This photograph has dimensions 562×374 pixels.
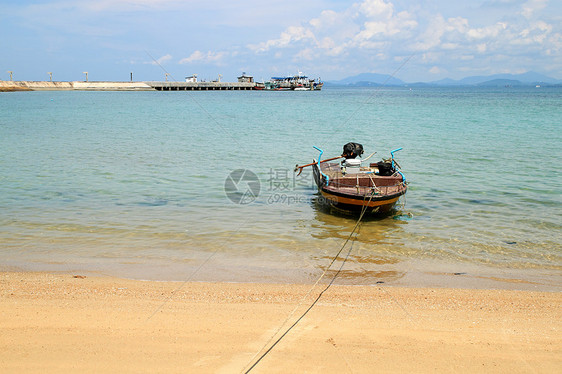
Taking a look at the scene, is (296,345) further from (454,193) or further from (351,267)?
(454,193)

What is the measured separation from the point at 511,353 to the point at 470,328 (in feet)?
1.94

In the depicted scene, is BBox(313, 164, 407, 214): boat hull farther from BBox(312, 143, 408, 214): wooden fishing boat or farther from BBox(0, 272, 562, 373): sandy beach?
BBox(0, 272, 562, 373): sandy beach

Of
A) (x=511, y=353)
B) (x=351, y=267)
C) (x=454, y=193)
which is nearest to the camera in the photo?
(x=511, y=353)

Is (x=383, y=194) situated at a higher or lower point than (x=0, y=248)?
higher

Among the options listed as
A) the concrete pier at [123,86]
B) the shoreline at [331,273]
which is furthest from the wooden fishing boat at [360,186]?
Result: the concrete pier at [123,86]

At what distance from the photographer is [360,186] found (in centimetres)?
1124

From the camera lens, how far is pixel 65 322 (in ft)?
16.7

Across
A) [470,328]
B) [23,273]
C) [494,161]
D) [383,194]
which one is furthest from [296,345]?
[494,161]

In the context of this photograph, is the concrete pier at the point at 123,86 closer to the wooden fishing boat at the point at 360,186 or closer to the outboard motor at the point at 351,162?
the outboard motor at the point at 351,162

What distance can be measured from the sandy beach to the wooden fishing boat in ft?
13.2

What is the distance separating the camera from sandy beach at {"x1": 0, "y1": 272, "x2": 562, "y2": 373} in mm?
4363

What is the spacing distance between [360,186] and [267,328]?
6.73 m

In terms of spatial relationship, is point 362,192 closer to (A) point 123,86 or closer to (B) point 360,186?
(B) point 360,186

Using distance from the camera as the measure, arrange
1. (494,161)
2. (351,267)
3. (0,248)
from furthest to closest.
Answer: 1. (494,161)
2. (0,248)
3. (351,267)
